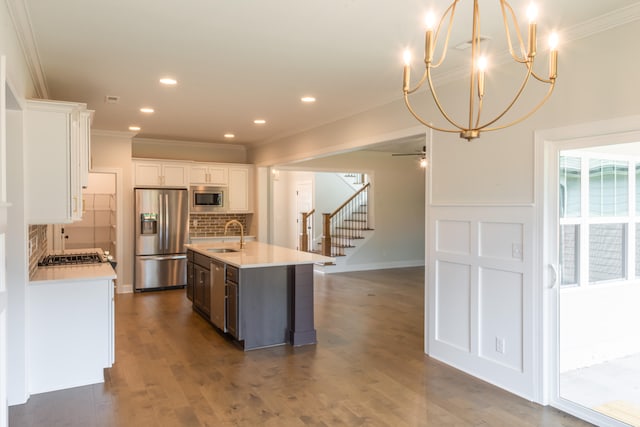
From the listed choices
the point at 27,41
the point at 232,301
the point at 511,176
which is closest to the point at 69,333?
the point at 232,301

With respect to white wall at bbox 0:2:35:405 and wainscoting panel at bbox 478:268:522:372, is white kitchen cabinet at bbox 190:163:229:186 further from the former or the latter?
wainscoting panel at bbox 478:268:522:372

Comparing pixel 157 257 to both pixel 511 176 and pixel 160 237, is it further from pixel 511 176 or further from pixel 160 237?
pixel 511 176

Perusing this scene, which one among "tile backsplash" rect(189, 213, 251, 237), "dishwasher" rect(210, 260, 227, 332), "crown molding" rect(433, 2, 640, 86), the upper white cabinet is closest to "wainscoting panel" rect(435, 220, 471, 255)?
"crown molding" rect(433, 2, 640, 86)

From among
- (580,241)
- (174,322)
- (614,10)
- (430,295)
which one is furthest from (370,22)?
(174,322)

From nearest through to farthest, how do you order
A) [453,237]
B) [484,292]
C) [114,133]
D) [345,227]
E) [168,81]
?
[484,292], [453,237], [168,81], [114,133], [345,227]

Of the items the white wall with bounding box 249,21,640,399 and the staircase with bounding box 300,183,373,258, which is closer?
the white wall with bounding box 249,21,640,399

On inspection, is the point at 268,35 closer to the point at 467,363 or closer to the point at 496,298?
the point at 496,298

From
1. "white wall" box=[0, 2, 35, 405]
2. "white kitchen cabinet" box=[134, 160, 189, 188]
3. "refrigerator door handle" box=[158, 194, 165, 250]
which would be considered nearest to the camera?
"white wall" box=[0, 2, 35, 405]

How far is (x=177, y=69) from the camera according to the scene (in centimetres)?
402

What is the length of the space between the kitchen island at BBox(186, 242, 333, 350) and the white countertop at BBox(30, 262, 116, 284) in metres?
1.14

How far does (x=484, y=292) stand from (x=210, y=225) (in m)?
6.16

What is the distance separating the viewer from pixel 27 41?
3252mm

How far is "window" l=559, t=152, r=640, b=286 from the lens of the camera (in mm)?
2971

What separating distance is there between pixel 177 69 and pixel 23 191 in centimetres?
157
